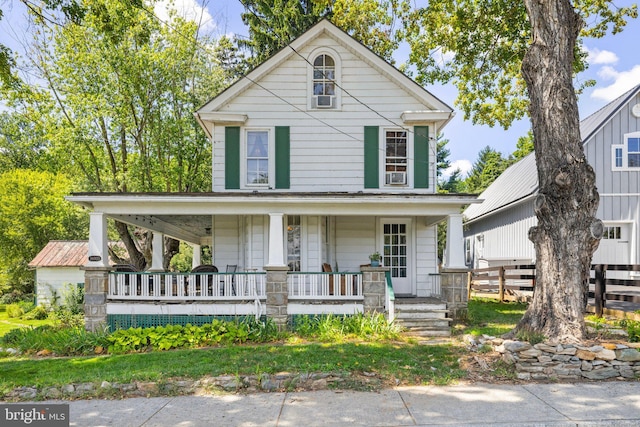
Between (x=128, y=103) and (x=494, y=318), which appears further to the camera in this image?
(x=128, y=103)

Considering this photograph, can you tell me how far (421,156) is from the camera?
484 inches

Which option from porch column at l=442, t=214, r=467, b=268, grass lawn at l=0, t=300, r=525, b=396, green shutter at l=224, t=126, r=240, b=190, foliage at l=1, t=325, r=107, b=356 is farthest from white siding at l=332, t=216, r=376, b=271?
foliage at l=1, t=325, r=107, b=356

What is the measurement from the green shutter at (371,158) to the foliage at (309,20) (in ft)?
18.1

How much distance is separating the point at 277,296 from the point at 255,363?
3.04 meters

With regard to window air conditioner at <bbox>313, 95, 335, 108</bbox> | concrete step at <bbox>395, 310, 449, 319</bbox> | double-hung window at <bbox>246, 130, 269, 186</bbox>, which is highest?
window air conditioner at <bbox>313, 95, 335, 108</bbox>

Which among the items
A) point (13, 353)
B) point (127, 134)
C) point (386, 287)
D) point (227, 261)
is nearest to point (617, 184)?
point (386, 287)

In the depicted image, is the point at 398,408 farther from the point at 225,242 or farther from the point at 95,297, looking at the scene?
the point at 225,242

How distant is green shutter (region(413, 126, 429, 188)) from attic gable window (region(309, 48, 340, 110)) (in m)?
2.49

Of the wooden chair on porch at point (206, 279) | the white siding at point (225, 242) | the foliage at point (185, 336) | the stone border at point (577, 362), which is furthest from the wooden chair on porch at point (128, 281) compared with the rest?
the stone border at point (577, 362)

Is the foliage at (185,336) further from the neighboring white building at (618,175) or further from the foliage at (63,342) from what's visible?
the neighboring white building at (618,175)

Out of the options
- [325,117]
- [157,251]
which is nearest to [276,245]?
[325,117]

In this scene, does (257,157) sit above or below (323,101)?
below

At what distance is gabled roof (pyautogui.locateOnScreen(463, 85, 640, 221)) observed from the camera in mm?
14414

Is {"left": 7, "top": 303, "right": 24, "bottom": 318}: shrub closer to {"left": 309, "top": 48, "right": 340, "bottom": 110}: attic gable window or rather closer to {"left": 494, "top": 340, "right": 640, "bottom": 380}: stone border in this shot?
{"left": 309, "top": 48, "right": 340, "bottom": 110}: attic gable window
